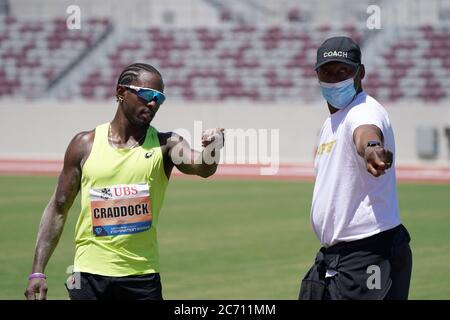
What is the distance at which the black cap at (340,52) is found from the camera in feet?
16.8

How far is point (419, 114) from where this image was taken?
28.6 meters

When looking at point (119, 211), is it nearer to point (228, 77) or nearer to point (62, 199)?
point (62, 199)

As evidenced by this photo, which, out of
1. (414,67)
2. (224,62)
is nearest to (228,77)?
(224,62)

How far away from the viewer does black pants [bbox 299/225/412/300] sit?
505cm

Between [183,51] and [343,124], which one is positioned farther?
[183,51]

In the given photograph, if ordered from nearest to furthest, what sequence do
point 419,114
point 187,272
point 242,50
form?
point 187,272 → point 419,114 → point 242,50

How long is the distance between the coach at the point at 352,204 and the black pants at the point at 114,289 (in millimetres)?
919

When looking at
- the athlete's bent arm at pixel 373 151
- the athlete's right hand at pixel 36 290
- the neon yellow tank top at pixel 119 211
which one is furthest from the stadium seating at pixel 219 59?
the athlete's bent arm at pixel 373 151

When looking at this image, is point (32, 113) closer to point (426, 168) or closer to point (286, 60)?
point (286, 60)

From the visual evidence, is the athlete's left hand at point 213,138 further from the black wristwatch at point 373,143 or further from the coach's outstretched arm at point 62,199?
the black wristwatch at point 373,143

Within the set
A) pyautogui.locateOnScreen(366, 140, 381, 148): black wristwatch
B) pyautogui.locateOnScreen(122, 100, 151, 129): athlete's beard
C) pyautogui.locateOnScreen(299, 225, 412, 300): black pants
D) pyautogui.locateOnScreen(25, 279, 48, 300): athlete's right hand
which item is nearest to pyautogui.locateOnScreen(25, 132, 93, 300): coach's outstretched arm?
pyautogui.locateOnScreen(25, 279, 48, 300): athlete's right hand

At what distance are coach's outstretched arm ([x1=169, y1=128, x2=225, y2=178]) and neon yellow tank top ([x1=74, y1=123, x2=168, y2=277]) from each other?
104 millimetres
